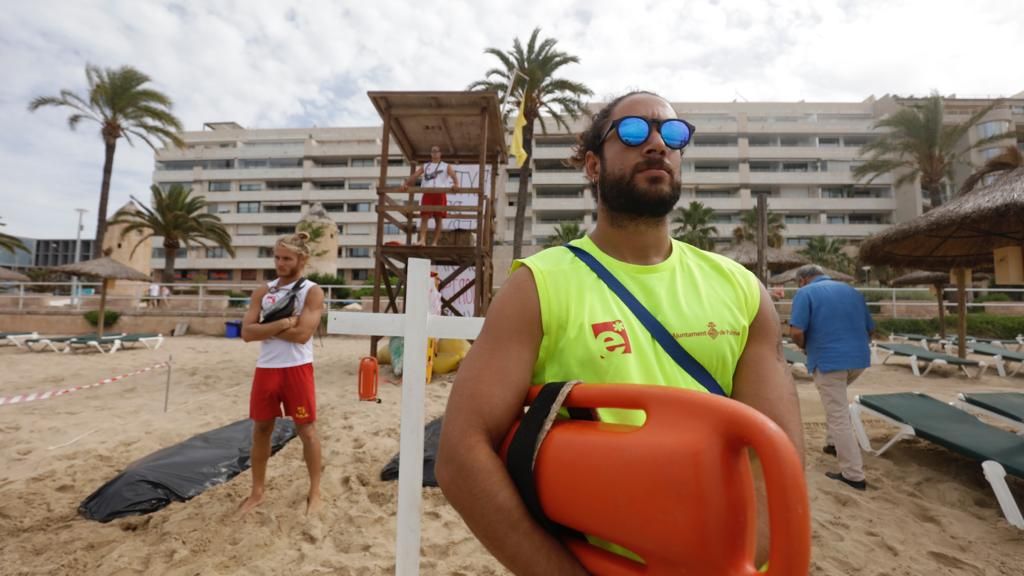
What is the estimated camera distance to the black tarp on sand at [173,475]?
11.4ft

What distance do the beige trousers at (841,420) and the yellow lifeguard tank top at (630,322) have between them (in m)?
4.07

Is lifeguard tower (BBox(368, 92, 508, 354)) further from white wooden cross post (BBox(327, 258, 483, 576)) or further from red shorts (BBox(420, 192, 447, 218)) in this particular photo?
white wooden cross post (BBox(327, 258, 483, 576))

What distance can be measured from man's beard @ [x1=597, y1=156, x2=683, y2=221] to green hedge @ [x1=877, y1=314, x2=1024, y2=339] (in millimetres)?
18596

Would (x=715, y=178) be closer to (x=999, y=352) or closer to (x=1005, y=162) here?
(x=999, y=352)

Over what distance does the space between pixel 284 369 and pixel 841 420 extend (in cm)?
490

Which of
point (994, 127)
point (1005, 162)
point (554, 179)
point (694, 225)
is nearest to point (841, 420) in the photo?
point (1005, 162)

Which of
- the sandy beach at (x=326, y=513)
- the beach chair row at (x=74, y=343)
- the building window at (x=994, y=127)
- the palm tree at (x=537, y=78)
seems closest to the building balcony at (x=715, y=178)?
the building window at (x=994, y=127)

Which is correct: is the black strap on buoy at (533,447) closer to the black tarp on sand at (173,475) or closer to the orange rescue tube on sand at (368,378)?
the orange rescue tube on sand at (368,378)

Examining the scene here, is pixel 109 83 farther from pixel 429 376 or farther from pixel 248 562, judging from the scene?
pixel 248 562

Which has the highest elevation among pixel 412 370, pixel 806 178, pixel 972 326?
pixel 806 178

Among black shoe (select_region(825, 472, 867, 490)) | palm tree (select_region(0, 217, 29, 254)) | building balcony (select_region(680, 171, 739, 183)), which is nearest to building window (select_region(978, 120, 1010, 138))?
building balcony (select_region(680, 171, 739, 183))

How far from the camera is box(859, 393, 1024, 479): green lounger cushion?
155 inches

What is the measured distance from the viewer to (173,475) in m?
3.85

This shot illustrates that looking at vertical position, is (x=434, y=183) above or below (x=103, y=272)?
above
